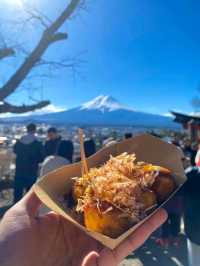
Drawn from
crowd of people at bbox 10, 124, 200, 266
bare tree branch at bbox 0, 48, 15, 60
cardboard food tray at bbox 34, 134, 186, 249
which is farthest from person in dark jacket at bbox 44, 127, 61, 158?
cardboard food tray at bbox 34, 134, 186, 249

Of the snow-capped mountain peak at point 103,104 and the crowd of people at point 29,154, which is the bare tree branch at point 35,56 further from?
the snow-capped mountain peak at point 103,104

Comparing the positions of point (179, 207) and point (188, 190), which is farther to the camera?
point (179, 207)

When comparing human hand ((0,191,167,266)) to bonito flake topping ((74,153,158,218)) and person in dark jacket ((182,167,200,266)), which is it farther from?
person in dark jacket ((182,167,200,266))

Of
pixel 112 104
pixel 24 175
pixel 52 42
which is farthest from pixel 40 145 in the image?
pixel 112 104

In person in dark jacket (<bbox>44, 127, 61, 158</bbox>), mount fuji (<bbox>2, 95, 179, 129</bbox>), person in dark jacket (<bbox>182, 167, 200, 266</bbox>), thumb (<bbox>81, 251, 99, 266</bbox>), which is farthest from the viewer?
mount fuji (<bbox>2, 95, 179, 129</bbox>)

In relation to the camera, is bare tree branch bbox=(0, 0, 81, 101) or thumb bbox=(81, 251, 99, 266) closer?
thumb bbox=(81, 251, 99, 266)

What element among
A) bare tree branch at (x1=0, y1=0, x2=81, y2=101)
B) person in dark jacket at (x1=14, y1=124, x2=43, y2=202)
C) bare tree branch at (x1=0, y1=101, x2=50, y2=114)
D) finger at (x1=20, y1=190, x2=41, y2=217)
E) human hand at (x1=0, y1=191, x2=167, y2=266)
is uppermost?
bare tree branch at (x1=0, y1=0, x2=81, y2=101)

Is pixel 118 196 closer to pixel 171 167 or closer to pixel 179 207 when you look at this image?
pixel 171 167

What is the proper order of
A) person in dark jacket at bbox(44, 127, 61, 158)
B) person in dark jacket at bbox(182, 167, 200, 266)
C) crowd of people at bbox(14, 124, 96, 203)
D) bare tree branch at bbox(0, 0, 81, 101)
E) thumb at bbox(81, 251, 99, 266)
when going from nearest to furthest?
thumb at bbox(81, 251, 99, 266) → person in dark jacket at bbox(182, 167, 200, 266) → crowd of people at bbox(14, 124, 96, 203) → person in dark jacket at bbox(44, 127, 61, 158) → bare tree branch at bbox(0, 0, 81, 101)
